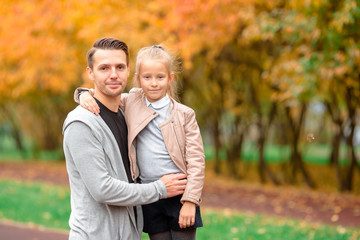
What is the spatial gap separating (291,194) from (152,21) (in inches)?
240

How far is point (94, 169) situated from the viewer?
8.16 ft

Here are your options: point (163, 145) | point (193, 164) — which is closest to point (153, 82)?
point (163, 145)

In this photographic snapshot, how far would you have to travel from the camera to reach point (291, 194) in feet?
40.1

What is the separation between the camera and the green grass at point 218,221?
6.80 metres

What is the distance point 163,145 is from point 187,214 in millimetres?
456

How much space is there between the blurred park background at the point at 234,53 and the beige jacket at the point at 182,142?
199 centimetres

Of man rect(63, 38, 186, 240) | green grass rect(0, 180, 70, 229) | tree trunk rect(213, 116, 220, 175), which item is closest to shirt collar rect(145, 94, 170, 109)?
man rect(63, 38, 186, 240)

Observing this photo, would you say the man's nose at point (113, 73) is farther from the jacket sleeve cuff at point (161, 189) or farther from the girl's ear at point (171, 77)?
the jacket sleeve cuff at point (161, 189)

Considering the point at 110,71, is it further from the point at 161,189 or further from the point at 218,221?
the point at 218,221

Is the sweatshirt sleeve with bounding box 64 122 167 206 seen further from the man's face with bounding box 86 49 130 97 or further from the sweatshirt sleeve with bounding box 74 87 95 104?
the sweatshirt sleeve with bounding box 74 87 95 104

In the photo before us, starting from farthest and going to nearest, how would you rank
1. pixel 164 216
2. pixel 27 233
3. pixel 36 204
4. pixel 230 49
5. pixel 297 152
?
pixel 297 152 → pixel 230 49 → pixel 36 204 → pixel 27 233 → pixel 164 216

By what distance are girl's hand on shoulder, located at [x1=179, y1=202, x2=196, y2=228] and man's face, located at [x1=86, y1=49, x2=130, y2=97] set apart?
818 mm

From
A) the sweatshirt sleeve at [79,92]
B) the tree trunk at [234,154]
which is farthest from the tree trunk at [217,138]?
the sweatshirt sleeve at [79,92]

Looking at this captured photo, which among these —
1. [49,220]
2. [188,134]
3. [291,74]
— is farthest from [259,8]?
[188,134]
